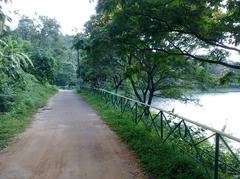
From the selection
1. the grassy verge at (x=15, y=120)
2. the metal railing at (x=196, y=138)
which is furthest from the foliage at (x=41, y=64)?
the metal railing at (x=196, y=138)

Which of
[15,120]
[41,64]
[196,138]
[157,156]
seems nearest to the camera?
[157,156]

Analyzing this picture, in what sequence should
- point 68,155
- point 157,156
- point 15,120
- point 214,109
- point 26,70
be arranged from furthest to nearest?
point 26,70 → point 214,109 → point 15,120 → point 68,155 → point 157,156

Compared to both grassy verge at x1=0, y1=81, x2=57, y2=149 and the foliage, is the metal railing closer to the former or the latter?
grassy verge at x1=0, y1=81, x2=57, y2=149

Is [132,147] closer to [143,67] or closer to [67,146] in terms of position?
[67,146]

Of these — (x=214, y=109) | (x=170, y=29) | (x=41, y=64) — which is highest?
(x=170, y=29)

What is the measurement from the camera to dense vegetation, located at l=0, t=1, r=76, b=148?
12047 mm

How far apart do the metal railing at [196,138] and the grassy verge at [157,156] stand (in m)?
0.18

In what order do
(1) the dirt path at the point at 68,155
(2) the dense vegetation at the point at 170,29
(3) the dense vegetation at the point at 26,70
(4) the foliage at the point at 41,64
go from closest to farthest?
(1) the dirt path at the point at 68,155
(2) the dense vegetation at the point at 170,29
(3) the dense vegetation at the point at 26,70
(4) the foliage at the point at 41,64

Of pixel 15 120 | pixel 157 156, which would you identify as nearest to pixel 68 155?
pixel 157 156

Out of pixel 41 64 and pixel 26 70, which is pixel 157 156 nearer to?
pixel 26 70

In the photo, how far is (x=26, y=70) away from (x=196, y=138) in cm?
2405

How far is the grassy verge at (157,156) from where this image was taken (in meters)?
5.48

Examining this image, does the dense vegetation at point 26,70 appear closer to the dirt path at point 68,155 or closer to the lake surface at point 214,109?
the dirt path at point 68,155

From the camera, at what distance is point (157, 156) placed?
6.34 metres
